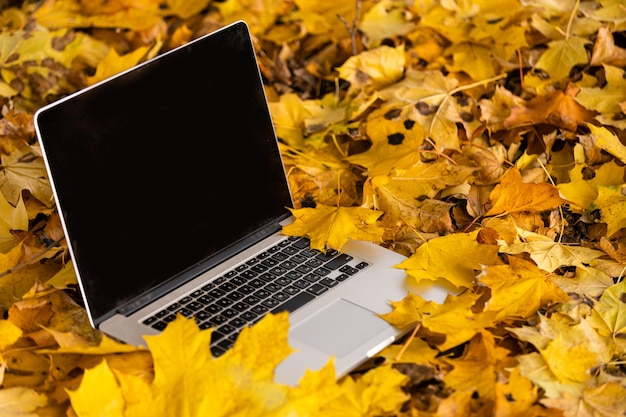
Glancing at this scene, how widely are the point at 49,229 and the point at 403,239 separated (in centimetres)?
53

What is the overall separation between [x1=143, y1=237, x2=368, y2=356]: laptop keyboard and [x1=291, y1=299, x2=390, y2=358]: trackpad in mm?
37

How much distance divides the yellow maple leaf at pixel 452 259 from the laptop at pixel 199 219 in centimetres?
2

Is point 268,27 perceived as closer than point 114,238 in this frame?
No

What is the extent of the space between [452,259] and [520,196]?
0.18m

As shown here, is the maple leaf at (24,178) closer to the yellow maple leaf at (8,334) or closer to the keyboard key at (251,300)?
the yellow maple leaf at (8,334)

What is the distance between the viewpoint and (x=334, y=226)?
1.16 m

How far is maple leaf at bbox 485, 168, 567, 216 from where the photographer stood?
1214 mm

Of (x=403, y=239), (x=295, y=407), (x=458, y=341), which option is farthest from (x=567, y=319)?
(x=295, y=407)

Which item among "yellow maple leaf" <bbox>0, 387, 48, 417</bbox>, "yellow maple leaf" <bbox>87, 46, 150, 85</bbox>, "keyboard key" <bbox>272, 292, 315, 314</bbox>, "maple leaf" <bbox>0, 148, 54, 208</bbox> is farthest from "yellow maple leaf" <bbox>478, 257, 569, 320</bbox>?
"yellow maple leaf" <bbox>87, 46, 150, 85</bbox>

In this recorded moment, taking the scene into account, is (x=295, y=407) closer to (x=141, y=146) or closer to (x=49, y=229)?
(x=141, y=146)

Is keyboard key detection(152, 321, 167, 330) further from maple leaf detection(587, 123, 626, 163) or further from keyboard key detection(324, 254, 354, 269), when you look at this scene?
maple leaf detection(587, 123, 626, 163)

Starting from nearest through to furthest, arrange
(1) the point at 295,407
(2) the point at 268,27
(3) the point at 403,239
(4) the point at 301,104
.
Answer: (1) the point at 295,407, (3) the point at 403,239, (4) the point at 301,104, (2) the point at 268,27

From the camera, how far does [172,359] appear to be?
92cm

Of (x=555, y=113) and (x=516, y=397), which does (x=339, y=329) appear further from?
(x=555, y=113)
